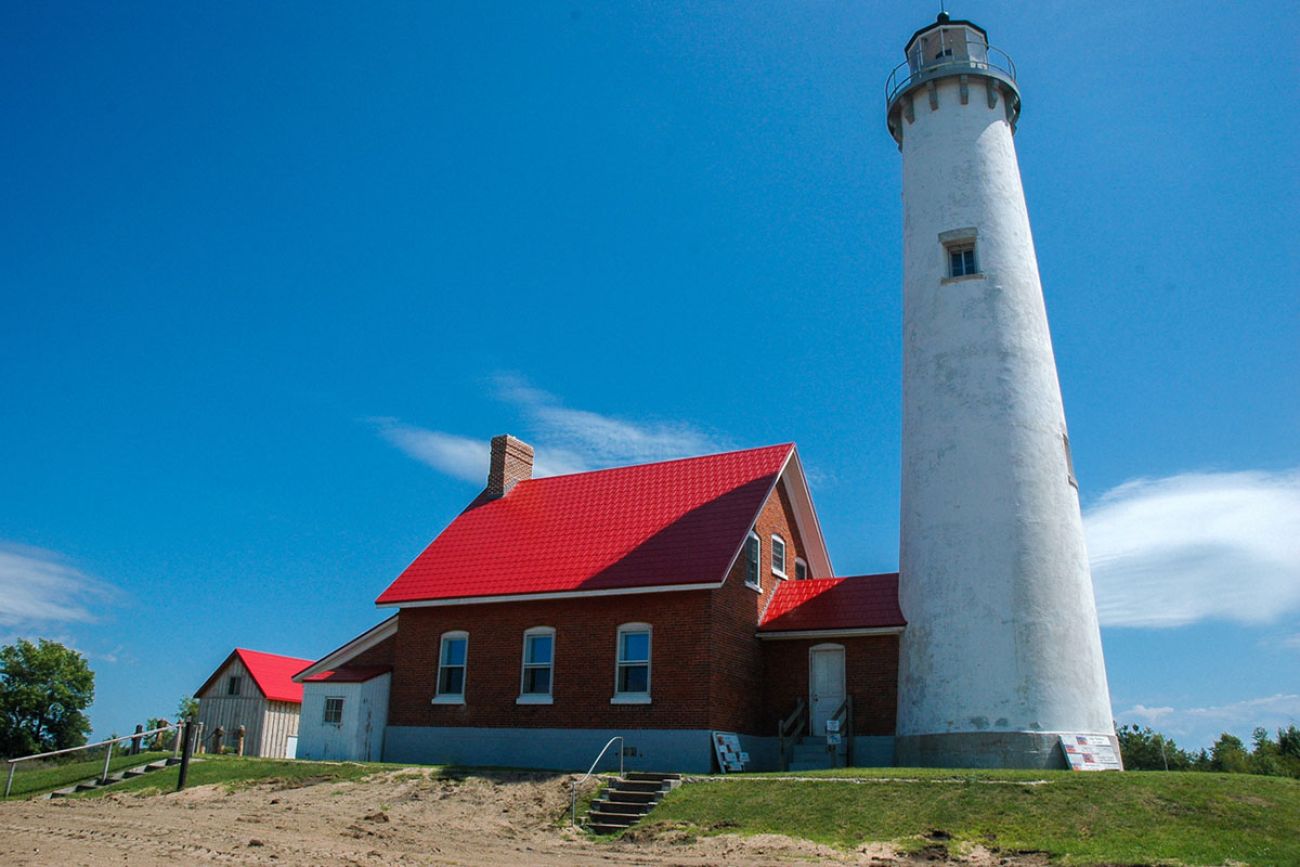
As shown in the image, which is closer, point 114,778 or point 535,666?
point 114,778

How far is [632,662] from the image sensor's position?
20.8m

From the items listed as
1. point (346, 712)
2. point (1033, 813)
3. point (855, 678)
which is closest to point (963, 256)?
point (855, 678)

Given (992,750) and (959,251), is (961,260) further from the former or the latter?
(992,750)

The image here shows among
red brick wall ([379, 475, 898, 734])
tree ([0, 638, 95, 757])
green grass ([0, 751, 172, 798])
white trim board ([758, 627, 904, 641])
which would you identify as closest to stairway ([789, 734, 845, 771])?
red brick wall ([379, 475, 898, 734])

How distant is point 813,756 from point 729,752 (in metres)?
1.83

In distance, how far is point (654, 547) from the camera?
21.8 metres

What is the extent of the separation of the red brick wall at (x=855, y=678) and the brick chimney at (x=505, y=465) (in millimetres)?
8941

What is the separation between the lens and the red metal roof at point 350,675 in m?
23.4

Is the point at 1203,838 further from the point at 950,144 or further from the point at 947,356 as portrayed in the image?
the point at 950,144

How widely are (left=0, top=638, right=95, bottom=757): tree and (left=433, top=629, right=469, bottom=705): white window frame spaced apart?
25.6 meters

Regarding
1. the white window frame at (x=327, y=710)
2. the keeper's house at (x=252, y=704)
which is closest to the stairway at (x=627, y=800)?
the white window frame at (x=327, y=710)

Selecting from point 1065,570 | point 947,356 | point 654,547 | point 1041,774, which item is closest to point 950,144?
→ point 947,356

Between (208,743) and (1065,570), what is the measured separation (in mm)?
27837

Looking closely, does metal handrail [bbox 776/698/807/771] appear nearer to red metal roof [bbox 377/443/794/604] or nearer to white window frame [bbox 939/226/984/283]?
red metal roof [bbox 377/443/794/604]
